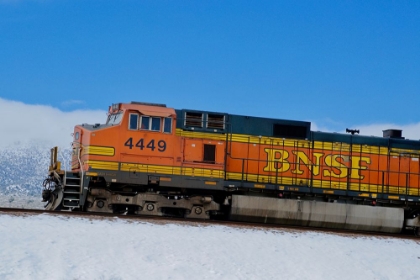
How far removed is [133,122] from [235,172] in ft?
11.8

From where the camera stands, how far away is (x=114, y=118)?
1736 centimetres

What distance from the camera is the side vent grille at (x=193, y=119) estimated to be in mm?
17484

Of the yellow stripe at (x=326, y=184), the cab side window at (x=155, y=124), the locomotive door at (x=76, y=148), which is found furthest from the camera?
the yellow stripe at (x=326, y=184)

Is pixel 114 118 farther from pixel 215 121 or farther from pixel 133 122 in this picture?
pixel 215 121

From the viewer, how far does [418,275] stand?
42.1 ft

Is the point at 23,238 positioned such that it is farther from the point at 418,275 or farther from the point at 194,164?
the point at 418,275

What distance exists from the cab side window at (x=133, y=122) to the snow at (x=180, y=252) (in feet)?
11.0

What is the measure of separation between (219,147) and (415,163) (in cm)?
700

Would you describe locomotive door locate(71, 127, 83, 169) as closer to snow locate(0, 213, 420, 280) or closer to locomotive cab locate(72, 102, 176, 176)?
locomotive cab locate(72, 102, 176, 176)

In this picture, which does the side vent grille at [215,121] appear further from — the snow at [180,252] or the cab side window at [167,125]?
the snow at [180,252]

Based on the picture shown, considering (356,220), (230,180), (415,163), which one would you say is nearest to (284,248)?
(230,180)

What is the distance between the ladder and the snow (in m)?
2.38

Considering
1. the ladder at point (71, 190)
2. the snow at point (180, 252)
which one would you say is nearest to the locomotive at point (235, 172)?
the ladder at point (71, 190)

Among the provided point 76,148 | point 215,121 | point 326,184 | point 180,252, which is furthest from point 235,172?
point 180,252
